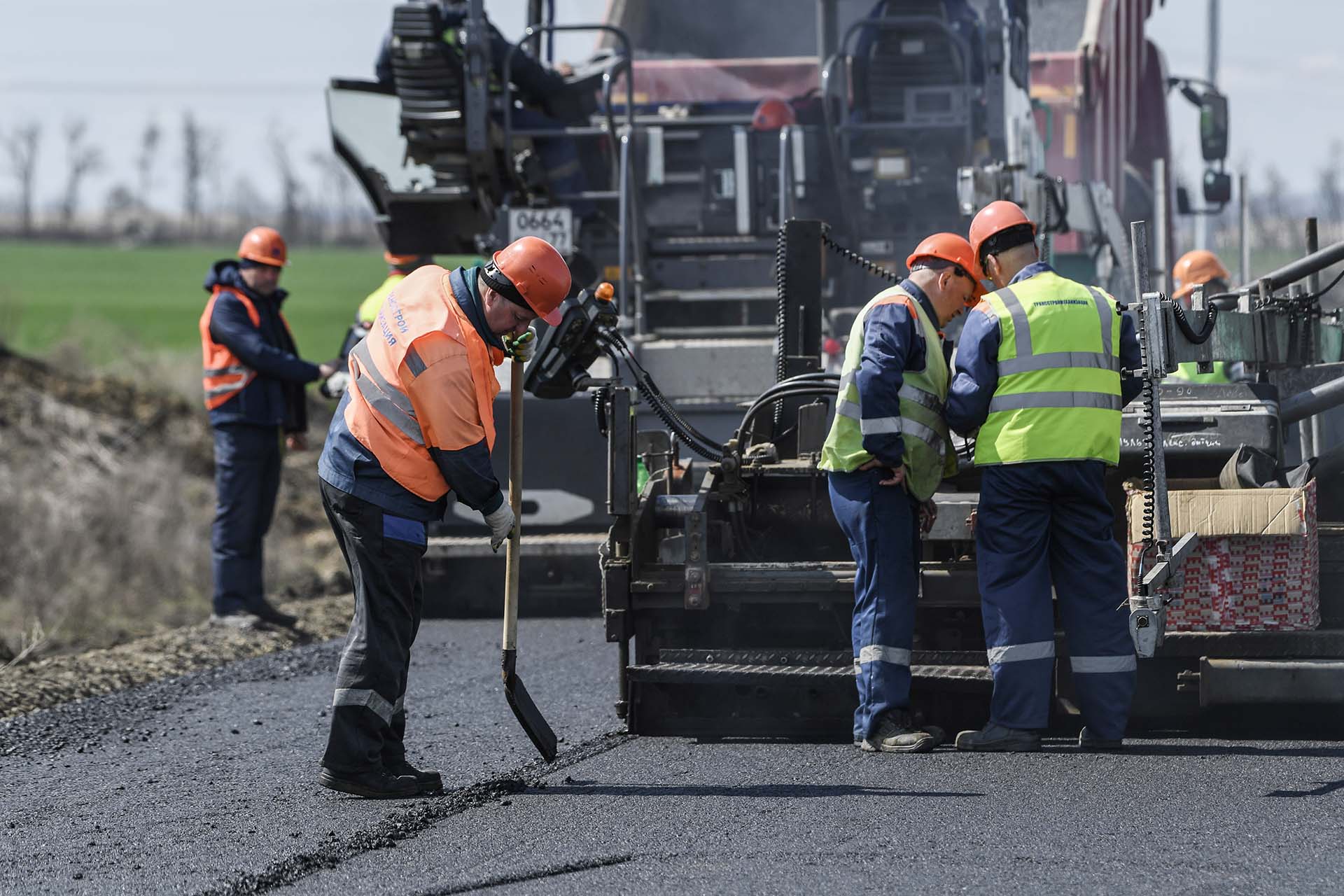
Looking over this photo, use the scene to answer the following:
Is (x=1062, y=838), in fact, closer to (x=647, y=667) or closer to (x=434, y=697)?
(x=647, y=667)

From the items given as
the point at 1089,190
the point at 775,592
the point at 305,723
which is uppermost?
the point at 1089,190

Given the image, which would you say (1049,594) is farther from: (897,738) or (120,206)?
(120,206)

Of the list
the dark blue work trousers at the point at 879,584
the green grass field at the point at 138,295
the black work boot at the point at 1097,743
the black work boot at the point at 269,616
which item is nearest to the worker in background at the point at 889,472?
the dark blue work trousers at the point at 879,584

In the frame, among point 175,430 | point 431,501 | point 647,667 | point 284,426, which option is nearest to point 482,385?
point 431,501

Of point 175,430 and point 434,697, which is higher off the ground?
point 175,430

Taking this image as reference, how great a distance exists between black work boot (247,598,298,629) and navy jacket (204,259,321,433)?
886 mm

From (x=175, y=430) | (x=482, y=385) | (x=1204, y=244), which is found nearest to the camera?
(x=482, y=385)

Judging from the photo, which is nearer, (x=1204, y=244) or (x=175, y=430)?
(x=1204, y=244)

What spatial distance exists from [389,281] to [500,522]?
14.6 feet

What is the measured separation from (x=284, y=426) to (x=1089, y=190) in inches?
164

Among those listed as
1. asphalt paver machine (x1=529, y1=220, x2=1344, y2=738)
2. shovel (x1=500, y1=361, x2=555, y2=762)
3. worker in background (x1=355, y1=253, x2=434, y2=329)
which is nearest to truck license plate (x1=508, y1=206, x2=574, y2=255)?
worker in background (x1=355, y1=253, x2=434, y2=329)

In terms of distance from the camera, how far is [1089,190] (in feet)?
28.7

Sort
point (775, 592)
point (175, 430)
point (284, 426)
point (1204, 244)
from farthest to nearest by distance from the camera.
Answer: point (175, 430)
point (1204, 244)
point (284, 426)
point (775, 592)

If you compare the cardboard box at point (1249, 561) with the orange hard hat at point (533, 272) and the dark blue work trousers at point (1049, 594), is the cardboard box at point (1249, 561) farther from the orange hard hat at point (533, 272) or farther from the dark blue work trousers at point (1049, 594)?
the orange hard hat at point (533, 272)
